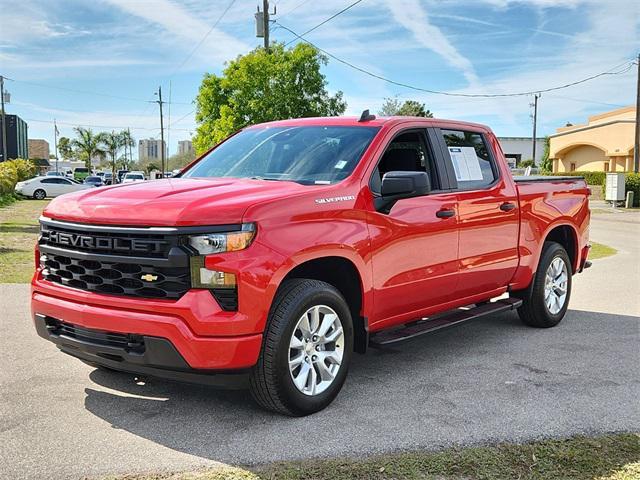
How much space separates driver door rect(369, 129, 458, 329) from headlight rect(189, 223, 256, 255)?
1168 mm

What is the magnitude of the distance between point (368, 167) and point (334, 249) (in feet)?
2.62

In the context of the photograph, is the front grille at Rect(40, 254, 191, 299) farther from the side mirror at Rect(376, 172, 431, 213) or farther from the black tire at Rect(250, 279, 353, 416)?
the side mirror at Rect(376, 172, 431, 213)

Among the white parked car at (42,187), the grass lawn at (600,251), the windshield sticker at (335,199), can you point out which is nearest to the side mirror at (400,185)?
the windshield sticker at (335,199)

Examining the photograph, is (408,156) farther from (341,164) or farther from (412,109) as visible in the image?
(412,109)

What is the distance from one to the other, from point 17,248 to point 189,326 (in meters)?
10.9

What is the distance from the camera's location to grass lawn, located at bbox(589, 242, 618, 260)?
43.3ft

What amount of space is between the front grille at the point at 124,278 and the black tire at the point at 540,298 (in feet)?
13.6

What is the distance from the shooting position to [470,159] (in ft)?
20.0

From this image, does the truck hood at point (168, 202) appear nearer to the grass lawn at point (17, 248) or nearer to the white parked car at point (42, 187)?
the grass lawn at point (17, 248)

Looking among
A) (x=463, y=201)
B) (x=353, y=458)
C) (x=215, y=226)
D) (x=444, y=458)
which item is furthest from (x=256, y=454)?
(x=463, y=201)

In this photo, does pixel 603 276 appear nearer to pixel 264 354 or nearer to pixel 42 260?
pixel 264 354

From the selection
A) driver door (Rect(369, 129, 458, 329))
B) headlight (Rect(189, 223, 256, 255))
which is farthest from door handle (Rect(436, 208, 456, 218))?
headlight (Rect(189, 223, 256, 255))

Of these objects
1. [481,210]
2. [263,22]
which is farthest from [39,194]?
[481,210]

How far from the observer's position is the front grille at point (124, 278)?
13.1 feet
